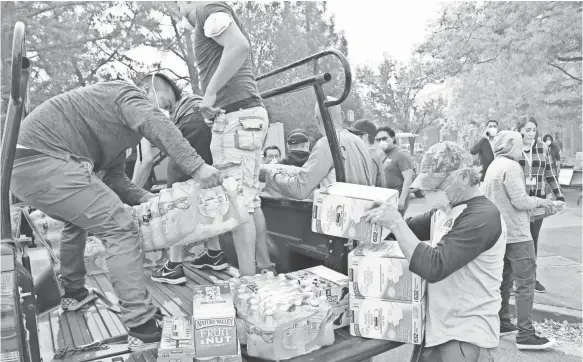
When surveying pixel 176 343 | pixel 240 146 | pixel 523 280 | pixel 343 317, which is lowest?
pixel 523 280

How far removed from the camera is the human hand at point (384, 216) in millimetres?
2379

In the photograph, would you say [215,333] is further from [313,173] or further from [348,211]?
[313,173]

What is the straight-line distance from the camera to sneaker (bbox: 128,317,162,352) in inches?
85.9

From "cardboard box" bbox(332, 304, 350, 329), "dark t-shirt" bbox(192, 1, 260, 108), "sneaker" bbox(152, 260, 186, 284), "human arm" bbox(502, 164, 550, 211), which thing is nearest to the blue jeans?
"human arm" bbox(502, 164, 550, 211)

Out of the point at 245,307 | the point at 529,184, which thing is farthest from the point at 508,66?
the point at 245,307

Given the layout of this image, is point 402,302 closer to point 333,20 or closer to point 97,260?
point 97,260

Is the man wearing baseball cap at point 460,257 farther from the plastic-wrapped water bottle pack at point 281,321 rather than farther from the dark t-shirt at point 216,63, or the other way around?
the dark t-shirt at point 216,63

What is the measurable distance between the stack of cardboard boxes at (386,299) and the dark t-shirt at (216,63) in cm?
122

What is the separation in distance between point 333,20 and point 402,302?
939 inches

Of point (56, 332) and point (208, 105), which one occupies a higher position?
point (208, 105)

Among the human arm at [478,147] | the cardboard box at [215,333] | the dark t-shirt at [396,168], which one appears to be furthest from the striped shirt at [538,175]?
the cardboard box at [215,333]

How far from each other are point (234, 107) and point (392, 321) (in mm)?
1509

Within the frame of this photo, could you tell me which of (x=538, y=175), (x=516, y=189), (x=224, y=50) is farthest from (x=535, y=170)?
(x=224, y=50)

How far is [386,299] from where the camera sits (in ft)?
7.86
